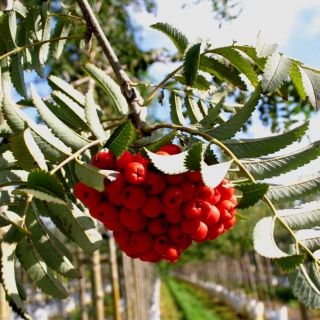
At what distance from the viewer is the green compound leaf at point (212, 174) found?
86 cm

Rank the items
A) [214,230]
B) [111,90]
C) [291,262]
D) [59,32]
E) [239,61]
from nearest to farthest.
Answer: [291,262] < [214,230] < [239,61] < [111,90] < [59,32]

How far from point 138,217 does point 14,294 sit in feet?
1.08

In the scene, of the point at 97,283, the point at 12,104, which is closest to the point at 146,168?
the point at 12,104

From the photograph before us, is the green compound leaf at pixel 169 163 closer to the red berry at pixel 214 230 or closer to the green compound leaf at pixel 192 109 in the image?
the red berry at pixel 214 230

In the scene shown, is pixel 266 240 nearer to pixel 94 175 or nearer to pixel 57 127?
pixel 94 175

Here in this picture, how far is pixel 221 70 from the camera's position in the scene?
1311 mm

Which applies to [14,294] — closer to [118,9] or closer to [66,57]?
[66,57]

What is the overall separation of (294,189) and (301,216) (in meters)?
0.08

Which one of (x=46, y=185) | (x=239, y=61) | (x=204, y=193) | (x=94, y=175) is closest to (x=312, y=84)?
(x=239, y=61)

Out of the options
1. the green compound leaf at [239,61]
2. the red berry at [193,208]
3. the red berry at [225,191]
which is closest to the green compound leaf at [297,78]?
the green compound leaf at [239,61]

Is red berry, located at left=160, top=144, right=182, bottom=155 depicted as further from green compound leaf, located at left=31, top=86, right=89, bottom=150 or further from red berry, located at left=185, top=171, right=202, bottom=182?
green compound leaf, located at left=31, top=86, right=89, bottom=150

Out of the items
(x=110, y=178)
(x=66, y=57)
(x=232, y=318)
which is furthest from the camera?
(x=232, y=318)

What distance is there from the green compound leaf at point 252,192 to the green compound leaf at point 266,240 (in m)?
0.06

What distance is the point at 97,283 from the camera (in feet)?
14.1
